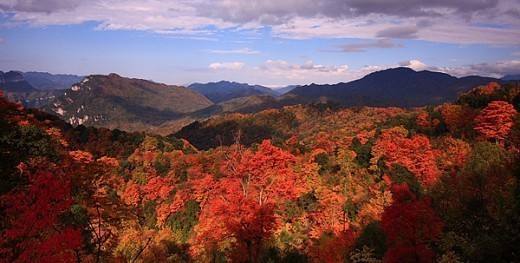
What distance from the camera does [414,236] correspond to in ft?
121

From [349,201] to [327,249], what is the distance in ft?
48.5

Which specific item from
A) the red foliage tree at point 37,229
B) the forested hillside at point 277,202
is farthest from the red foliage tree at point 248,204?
the red foliage tree at point 37,229

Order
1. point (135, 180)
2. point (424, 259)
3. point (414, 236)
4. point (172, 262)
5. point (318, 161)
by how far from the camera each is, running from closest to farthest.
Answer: point (424, 259) → point (414, 236) → point (172, 262) → point (318, 161) → point (135, 180)

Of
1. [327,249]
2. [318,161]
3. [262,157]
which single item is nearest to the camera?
[327,249]

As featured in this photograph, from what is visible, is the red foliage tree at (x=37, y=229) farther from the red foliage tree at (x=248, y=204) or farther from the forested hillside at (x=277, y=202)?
the red foliage tree at (x=248, y=204)

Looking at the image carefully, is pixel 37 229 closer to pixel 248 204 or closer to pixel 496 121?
pixel 248 204

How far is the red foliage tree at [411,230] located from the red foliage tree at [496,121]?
5005cm

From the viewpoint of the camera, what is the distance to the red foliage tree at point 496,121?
79625 millimetres

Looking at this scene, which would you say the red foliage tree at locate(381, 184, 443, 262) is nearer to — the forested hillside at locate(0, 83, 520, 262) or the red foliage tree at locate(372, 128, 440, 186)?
the forested hillside at locate(0, 83, 520, 262)

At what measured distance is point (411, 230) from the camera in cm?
3722

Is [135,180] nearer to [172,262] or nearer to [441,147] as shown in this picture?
[172,262]

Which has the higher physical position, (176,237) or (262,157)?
(262,157)

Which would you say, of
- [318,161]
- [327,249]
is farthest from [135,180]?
[327,249]

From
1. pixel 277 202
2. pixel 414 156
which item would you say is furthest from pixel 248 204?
pixel 414 156
